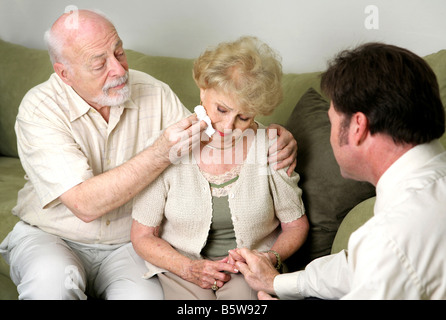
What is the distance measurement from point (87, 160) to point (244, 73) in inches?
23.7

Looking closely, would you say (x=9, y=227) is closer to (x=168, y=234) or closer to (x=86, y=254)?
(x=86, y=254)

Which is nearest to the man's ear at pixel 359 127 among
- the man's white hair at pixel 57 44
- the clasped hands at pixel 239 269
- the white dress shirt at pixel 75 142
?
the clasped hands at pixel 239 269

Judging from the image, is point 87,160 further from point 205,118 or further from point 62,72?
point 205,118

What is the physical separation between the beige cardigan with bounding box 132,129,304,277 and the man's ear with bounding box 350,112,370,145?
482mm

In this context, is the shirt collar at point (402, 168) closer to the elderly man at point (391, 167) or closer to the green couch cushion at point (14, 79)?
the elderly man at point (391, 167)

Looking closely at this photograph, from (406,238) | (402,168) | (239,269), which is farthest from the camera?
(239,269)

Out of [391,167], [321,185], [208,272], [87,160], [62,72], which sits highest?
[62,72]

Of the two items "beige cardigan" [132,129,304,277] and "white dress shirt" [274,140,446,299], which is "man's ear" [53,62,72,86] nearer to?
"beige cardigan" [132,129,304,277]

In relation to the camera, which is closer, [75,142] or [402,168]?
[402,168]

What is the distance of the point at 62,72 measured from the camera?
1808 millimetres

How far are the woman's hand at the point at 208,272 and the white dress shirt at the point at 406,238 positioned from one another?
0.54 meters

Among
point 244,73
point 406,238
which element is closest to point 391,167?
point 406,238

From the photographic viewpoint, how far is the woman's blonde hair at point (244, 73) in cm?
158

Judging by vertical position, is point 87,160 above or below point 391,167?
below
